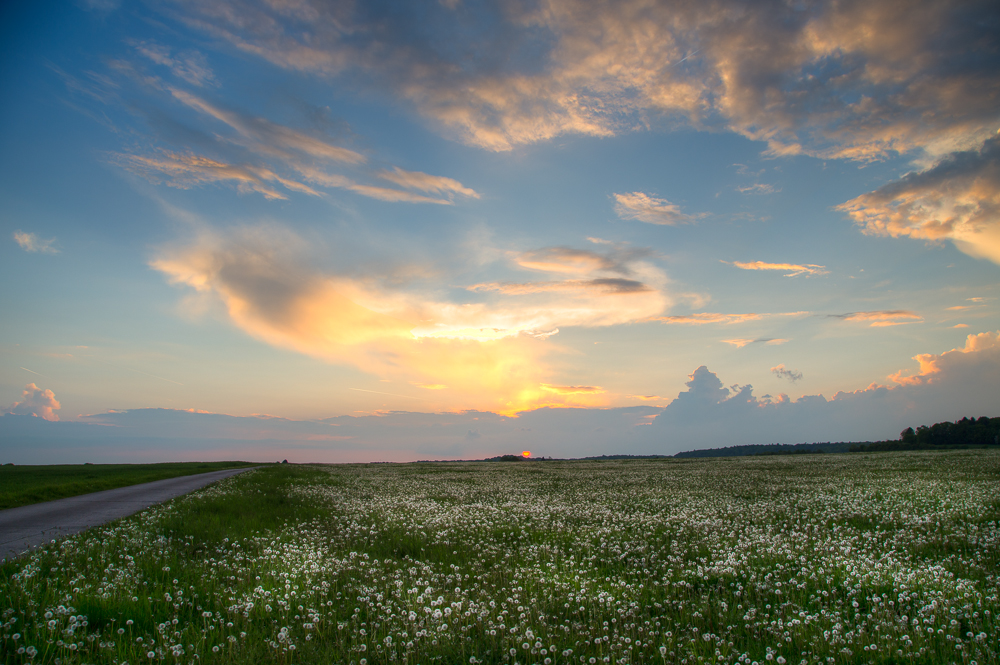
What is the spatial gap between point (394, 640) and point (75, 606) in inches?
172

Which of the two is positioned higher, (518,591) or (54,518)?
(518,591)

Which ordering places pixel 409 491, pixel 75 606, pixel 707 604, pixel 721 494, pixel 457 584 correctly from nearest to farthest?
1. pixel 75 606
2. pixel 707 604
3. pixel 457 584
4. pixel 721 494
5. pixel 409 491

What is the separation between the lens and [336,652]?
20.1 ft

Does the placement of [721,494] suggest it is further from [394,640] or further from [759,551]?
[394,640]

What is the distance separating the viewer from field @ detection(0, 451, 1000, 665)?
19.8ft

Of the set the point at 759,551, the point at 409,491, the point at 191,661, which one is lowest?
the point at 409,491

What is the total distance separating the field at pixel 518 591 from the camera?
237 inches

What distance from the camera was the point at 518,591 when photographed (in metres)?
8.43

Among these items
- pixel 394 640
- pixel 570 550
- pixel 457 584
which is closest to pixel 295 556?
pixel 457 584

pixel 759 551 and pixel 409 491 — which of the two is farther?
pixel 409 491

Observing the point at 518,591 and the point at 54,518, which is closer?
the point at 518,591

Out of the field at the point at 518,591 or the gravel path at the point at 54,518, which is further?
the gravel path at the point at 54,518

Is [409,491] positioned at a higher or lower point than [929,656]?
lower

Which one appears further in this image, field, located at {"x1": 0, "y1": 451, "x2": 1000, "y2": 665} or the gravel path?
the gravel path
